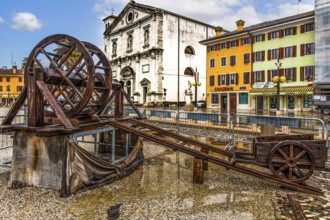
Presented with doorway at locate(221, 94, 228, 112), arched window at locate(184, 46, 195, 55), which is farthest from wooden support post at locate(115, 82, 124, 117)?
arched window at locate(184, 46, 195, 55)

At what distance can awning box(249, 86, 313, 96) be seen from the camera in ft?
89.0

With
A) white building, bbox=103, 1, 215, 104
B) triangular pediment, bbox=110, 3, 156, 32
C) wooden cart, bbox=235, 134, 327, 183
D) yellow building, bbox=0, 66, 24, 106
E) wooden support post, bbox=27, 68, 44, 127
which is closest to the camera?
wooden cart, bbox=235, 134, 327, 183

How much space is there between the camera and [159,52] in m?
42.4

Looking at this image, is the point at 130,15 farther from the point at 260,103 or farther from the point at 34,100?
the point at 34,100

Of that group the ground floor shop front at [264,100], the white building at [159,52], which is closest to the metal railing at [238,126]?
the ground floor shop front at [264,100]

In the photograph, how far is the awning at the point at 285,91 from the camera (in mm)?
27134

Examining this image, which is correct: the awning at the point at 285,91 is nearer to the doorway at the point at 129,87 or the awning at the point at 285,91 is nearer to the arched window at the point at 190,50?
the arched window at the point at 190,50

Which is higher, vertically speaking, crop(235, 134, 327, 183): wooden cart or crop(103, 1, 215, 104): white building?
crop(103, 1, 215, 104): white building

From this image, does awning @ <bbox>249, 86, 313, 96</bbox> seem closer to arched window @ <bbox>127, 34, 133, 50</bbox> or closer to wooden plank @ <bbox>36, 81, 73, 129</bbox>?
arched window @ <bbox>127, 34, 133, 50</bbox>

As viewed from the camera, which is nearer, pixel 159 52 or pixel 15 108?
pixel 15 108

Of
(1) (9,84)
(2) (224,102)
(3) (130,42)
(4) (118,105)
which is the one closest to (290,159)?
(4) (118,105)

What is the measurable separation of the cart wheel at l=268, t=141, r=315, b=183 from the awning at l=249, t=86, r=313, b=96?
24.6 metres

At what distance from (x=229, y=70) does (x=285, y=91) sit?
831 cm

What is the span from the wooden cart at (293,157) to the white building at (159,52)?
1429 inches
